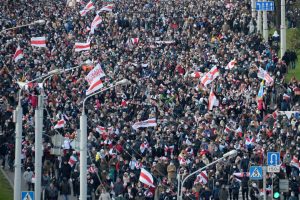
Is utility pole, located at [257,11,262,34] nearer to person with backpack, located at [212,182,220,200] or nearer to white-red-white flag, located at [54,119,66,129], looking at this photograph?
white-red-white flag, located at [54,119,66,129]

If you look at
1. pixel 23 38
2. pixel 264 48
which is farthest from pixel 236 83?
pixel 23 38

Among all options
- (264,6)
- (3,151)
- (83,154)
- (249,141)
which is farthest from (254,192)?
(264,6)

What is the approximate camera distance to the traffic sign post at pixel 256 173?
258 feet

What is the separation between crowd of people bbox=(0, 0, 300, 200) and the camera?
81000mm

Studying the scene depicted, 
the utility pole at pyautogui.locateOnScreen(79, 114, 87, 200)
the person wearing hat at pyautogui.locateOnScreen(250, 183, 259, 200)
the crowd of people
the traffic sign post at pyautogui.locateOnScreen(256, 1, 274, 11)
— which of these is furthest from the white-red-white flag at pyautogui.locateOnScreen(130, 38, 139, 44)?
the utility pole at pyautogui.locateOnScreen(79, 114, 87, 200)

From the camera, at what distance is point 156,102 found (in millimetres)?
92125

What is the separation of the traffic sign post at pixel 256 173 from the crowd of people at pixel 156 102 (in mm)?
1447

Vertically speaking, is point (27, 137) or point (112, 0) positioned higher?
point (112, 0)

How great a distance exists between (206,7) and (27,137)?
36218mm

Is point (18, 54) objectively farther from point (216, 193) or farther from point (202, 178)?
point (216, 193)

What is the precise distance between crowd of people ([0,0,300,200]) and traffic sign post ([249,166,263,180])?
4.75 feet

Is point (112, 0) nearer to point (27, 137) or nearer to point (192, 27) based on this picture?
point (192, 27)

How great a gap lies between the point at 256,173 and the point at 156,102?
1438 centimetres

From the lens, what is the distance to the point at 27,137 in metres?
83.6
